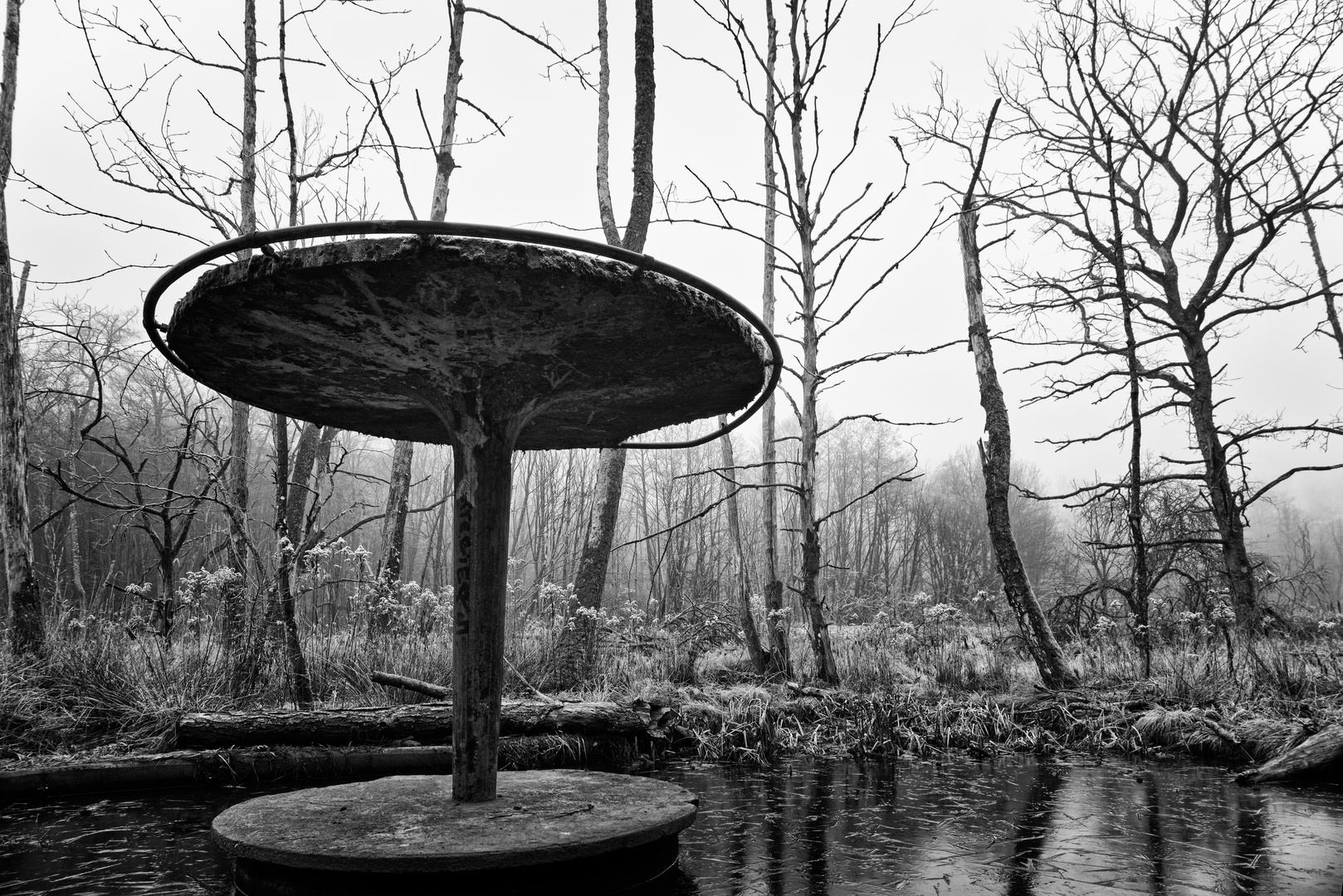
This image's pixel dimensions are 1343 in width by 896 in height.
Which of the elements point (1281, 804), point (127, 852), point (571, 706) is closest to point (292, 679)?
point (571, 706)

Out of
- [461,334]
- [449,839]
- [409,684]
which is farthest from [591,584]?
[461,334]

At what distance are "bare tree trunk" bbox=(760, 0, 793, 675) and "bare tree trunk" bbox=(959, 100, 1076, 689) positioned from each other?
216 centimetres

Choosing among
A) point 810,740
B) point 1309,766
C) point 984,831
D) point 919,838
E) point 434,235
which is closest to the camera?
point 434,235

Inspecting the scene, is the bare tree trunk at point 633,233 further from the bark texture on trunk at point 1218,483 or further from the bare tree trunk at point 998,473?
the bark texture on trunk at point 1218,483

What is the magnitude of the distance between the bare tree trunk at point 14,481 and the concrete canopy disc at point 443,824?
4236 millimetres

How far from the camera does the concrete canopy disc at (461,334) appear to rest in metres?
2.24

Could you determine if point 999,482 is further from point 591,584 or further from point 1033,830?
point 1033,830

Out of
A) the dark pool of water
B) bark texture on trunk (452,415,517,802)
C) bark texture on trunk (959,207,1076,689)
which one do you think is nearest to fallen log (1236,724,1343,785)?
the dark pool of water

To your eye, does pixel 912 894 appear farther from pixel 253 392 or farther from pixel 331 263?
pixel 253 392

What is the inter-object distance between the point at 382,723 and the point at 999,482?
20.0ft

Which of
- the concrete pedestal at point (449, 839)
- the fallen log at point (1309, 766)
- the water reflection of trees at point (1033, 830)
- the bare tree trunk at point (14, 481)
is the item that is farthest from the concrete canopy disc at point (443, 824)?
the bare tree trunk at point (14, 481)

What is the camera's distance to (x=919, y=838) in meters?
3.44

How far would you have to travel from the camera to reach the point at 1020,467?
4222 cm

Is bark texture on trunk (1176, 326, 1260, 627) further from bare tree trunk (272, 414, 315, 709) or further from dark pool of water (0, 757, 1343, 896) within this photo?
→ bare tree trunk (272, 414, 315, 709)
